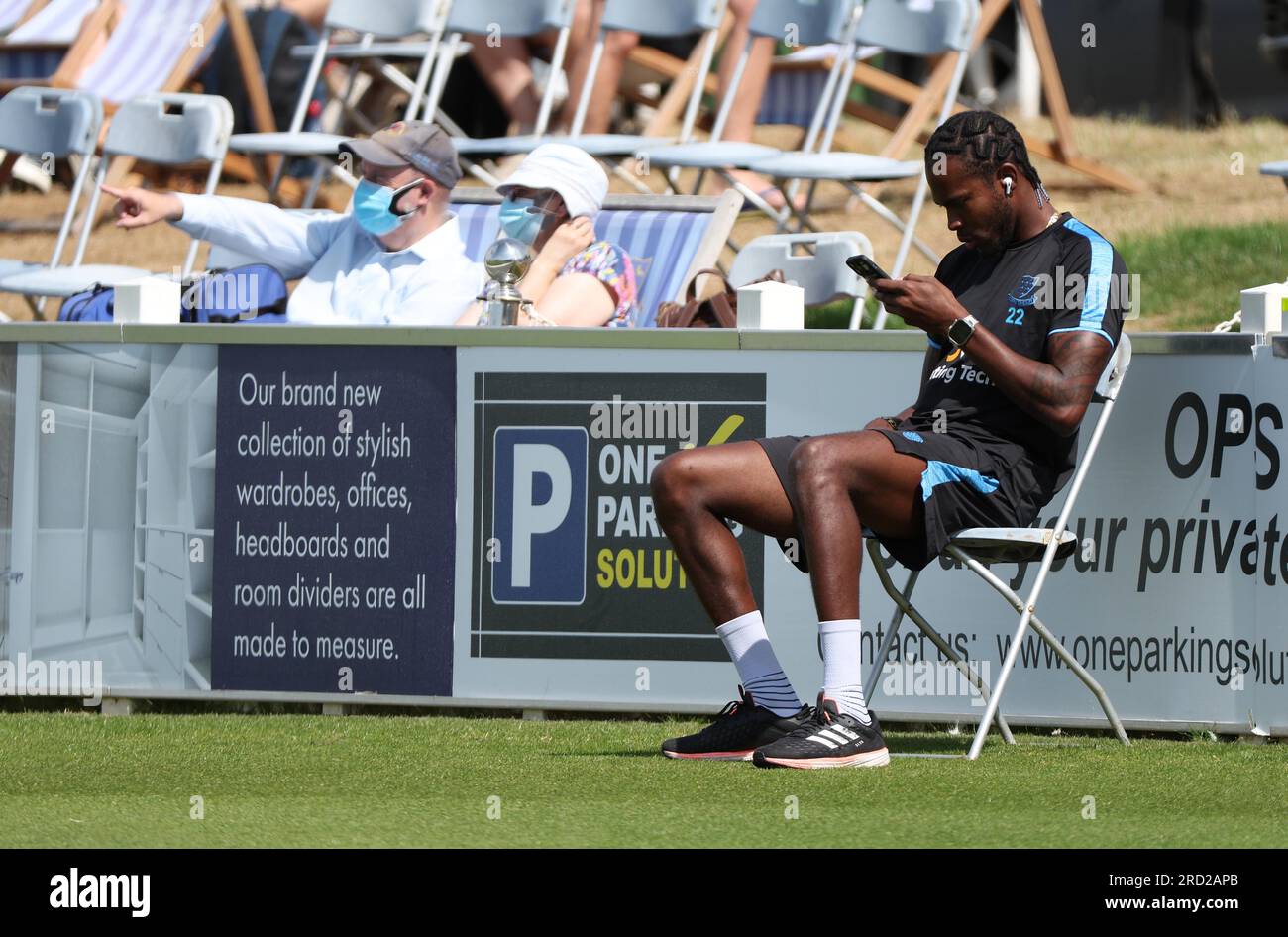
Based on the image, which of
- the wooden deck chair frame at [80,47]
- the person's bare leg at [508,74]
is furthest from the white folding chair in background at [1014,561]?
the wooden deck chair frame at [80,47]

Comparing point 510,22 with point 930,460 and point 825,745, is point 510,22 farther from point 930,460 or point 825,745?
point 825,745

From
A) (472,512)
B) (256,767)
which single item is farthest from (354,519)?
(256,767)

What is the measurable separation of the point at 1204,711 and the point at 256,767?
7.92 feet

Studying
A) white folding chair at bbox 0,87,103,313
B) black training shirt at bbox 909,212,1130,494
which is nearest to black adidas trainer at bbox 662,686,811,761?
black training shirt at bbox 909,212,1130,494

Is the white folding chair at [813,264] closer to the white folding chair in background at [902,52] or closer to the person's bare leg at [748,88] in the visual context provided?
the white folding chair in background at [902,52]

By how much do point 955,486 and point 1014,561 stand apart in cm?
31

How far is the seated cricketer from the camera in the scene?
5312 mm

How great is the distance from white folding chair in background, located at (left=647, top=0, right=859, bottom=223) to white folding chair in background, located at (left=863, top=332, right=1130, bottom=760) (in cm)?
444

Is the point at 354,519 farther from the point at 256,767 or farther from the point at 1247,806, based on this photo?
the point at 1247,806

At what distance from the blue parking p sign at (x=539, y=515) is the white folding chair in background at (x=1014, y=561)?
961 millimetres

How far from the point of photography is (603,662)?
6.59 meters

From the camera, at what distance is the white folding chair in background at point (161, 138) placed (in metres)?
10.4

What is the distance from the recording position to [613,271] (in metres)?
7.79

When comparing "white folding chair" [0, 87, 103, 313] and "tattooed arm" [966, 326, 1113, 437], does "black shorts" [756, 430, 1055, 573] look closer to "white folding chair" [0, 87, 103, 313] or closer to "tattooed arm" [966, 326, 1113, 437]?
"tattooed arm" [966, 326, 1113, 437]
